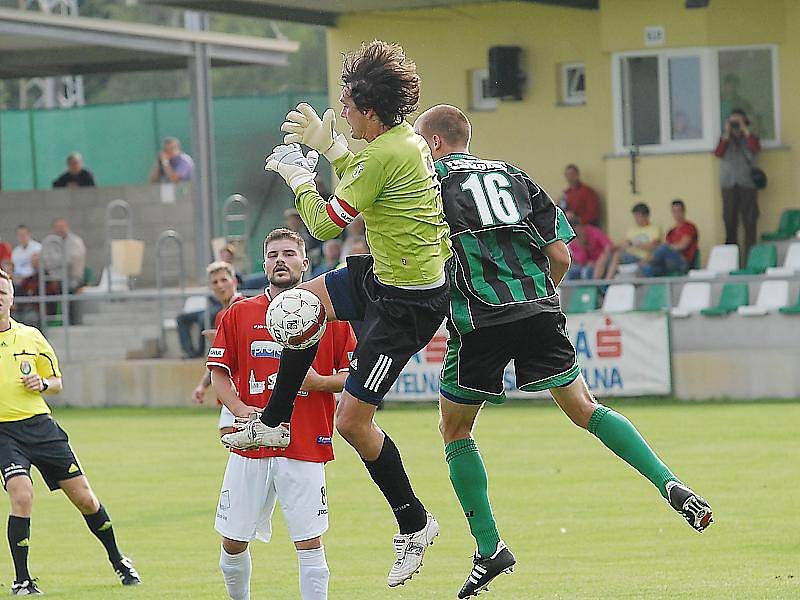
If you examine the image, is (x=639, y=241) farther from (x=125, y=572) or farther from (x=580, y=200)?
(x=125, y=572)

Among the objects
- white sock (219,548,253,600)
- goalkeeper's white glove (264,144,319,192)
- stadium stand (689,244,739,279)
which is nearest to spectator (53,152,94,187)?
stadium stand (689,244,739,279)

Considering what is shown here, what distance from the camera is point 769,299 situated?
69.3 feet

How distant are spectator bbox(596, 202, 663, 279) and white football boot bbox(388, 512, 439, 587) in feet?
49.6

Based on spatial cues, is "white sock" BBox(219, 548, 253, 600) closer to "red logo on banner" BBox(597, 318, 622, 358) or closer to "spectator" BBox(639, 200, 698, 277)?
"red logo on banner" BBox(597, 318, 622, 358)

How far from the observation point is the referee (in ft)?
33.5

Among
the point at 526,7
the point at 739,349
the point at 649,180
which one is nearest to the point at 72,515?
the point at 739,349

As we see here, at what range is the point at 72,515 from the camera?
561 inches

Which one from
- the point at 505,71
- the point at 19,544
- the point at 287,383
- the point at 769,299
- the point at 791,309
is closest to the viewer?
the point at 287,383

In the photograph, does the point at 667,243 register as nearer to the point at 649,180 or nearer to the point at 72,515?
the point at 649,180

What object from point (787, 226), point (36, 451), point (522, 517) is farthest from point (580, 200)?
point (36, 451)

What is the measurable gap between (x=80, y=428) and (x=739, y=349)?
28.0 feet

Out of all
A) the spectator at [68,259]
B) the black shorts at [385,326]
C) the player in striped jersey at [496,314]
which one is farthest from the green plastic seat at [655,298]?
the black shorts at [385,326]

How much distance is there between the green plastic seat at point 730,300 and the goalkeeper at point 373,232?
14.4 m

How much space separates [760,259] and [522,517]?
34.9ft
